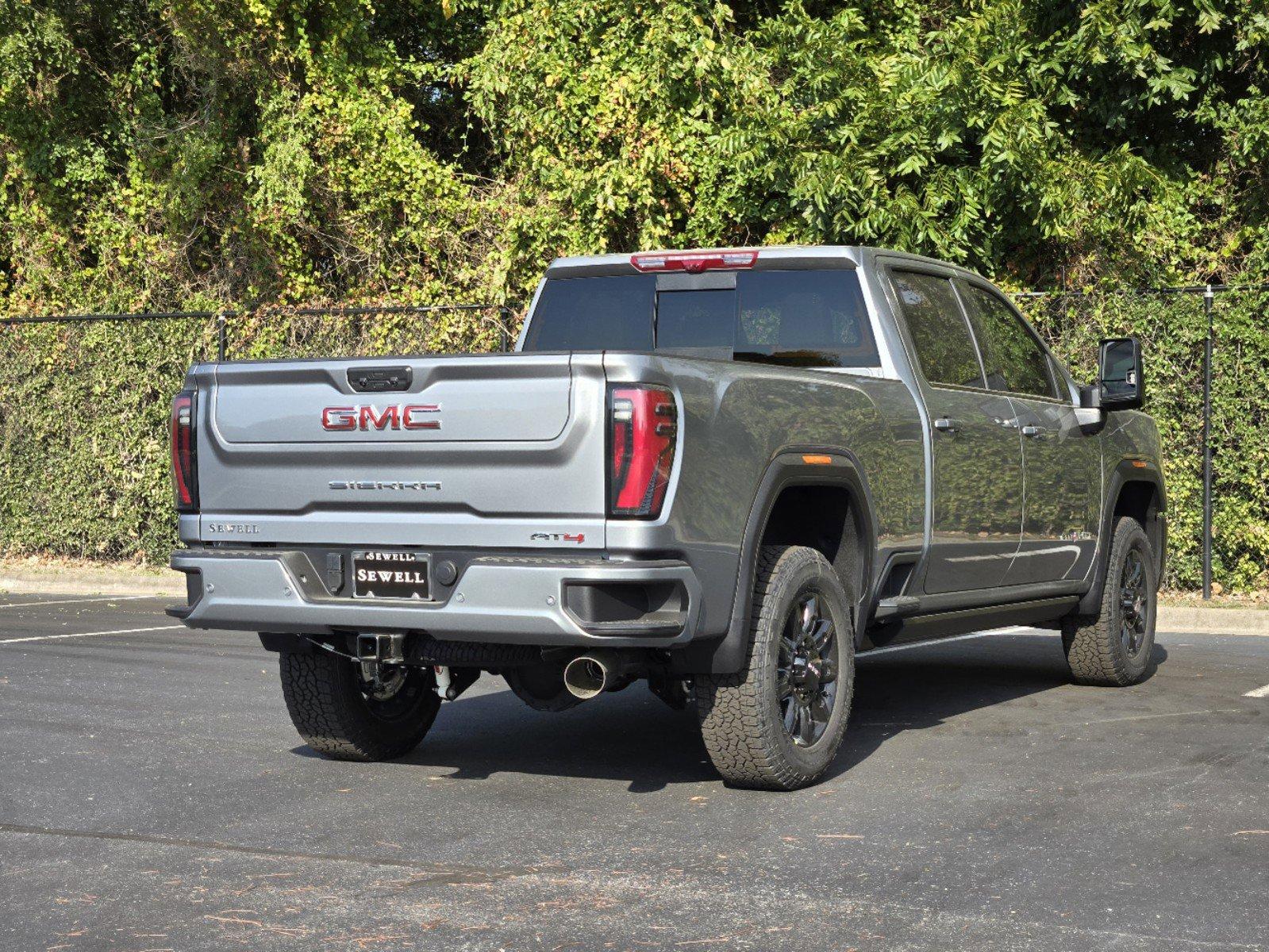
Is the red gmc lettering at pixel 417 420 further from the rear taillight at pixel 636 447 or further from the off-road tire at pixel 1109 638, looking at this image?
the off-road tire at pixel 1109 638

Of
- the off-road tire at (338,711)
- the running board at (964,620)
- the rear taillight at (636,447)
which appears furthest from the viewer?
the running board at (964,620)

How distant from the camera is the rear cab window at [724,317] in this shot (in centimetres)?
766

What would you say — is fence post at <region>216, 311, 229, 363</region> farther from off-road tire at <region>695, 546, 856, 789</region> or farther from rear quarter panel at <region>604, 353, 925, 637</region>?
off-road tire at <region>695, 546, 856, 789</region>

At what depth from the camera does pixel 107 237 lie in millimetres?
20984

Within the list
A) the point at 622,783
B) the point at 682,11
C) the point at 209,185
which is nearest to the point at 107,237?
the point at 209,185

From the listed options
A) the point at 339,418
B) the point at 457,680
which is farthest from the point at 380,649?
the point at 339,418

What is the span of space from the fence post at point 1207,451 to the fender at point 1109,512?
12.9ft

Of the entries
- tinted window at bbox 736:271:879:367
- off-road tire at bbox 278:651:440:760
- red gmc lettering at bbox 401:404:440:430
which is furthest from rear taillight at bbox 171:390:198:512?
tinted window at bbox 736:271:879:367

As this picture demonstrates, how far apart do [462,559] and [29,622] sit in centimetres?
842

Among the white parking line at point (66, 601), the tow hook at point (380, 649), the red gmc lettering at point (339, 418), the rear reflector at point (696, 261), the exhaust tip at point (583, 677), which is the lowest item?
the white parking line at point (66, 601)

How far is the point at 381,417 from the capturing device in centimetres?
621

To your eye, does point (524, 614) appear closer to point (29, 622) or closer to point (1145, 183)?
point (29, 622)

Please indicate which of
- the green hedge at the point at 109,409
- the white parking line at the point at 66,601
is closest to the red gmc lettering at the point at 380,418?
the white parking line at the point at 66,601

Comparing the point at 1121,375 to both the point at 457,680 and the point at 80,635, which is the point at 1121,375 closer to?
the point at 457,680
